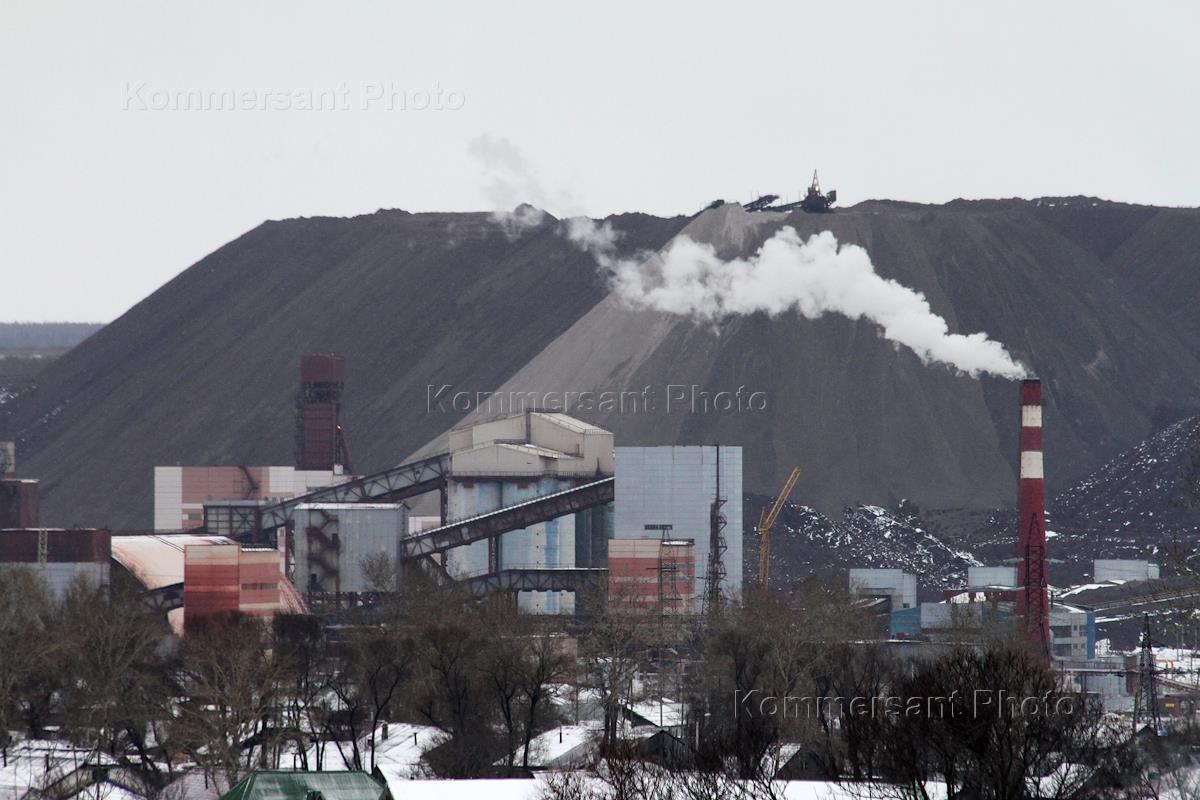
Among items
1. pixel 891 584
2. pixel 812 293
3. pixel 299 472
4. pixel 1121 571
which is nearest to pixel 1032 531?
pixel 891 584

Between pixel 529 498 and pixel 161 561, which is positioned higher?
A: pixel 529 498

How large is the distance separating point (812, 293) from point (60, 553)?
2592 inches

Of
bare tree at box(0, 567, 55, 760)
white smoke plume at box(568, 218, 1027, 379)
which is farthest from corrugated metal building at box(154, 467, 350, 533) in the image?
bare tree at box(0, 567, 55, 760)

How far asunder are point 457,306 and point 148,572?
234 ft

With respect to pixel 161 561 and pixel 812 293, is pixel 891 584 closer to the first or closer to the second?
pixel 161 561

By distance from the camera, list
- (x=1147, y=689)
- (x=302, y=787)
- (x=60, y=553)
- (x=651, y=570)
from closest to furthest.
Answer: (x=302, y=787) → (x=1147, y=689) → (x=651, y=570) → (x=60, y=553)

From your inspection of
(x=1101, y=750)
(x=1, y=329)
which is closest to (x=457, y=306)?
(x=1, y=329)

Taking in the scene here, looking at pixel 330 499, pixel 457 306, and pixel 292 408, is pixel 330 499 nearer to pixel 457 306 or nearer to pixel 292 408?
pixel 292 408

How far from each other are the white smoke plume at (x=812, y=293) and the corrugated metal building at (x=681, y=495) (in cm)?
4733

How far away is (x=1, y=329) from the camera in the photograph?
176000mm

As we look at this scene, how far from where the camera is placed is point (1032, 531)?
61.8 metres

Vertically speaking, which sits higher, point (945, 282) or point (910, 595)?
point (945, 282)

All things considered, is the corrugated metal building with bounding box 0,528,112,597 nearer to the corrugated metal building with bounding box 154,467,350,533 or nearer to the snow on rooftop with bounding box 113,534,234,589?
the snow on rooftop with bounding box 113,534,234,589

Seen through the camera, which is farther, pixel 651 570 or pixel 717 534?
pixel 717 534
